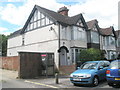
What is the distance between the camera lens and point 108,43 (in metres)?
28.8

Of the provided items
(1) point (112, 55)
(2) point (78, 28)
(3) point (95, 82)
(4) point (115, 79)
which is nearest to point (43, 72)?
(3) point (95, 82)

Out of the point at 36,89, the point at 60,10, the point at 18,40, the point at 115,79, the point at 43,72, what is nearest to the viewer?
the point at 115,79

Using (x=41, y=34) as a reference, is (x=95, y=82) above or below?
below

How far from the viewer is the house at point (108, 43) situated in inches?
1084

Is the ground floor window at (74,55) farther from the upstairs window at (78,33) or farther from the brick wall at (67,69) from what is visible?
the brick wall at (67,69)

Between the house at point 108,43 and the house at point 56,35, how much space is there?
630 cm

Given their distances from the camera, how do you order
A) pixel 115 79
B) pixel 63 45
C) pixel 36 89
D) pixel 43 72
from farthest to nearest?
1. pixel 63 45
2. pixel 43 72
3. pixel 36 89
4. pixel 115 79

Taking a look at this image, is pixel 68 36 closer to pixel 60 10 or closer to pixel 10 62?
pixel 60 10

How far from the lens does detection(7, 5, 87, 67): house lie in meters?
19.2

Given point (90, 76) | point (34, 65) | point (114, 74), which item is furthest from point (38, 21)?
point (114, 74)

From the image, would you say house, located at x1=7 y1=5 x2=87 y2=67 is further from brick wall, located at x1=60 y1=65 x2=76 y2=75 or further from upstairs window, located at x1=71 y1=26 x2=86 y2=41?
brick wall, located at x1=60 y1=65 x2=76 y2=75

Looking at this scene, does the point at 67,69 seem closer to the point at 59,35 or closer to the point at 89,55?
the point at 89,55

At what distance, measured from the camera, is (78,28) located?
2167 centimetres

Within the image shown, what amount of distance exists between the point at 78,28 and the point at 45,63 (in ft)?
30.7
